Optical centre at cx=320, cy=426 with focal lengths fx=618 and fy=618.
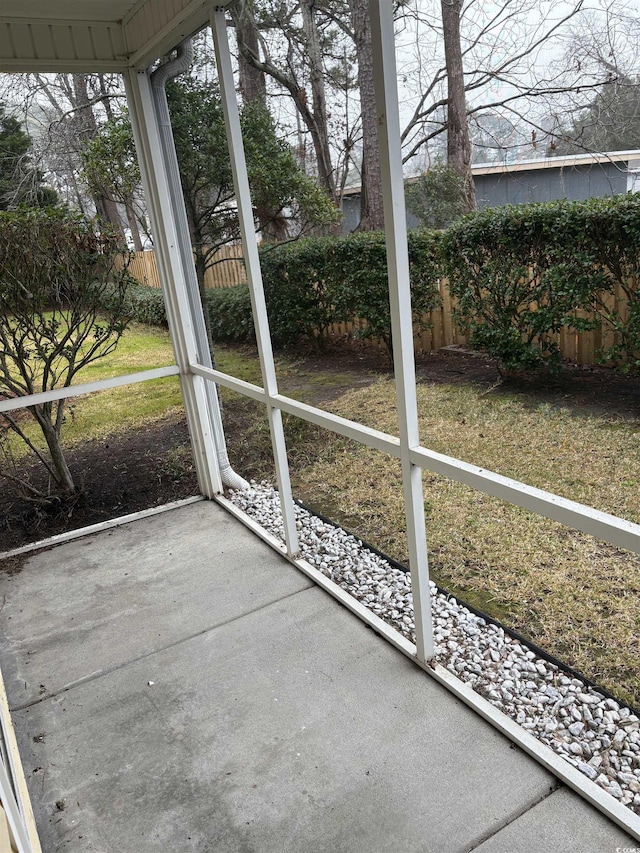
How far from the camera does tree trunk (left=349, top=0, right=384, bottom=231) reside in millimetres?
1880

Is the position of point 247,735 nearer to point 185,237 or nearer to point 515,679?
point 515,679

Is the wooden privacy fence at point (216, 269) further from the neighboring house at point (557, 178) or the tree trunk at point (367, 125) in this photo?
the neighboring house at point (557, 178)

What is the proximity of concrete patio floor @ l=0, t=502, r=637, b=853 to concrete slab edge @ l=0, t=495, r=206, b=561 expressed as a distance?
1.51 feet

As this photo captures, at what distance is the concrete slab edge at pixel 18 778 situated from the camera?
5.73ft

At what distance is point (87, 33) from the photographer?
10.6 ft

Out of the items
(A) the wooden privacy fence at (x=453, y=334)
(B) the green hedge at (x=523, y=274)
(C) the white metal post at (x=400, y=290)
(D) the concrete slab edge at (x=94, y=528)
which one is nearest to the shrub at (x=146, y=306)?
(A) the wooden privacy fence at (x=453, y=334)

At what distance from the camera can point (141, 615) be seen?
2.89m

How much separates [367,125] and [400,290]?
0.57 meters

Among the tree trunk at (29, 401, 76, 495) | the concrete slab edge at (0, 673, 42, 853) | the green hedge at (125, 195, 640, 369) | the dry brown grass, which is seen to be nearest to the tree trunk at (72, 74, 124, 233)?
the tree trunk at (29, 401, 76, 495)

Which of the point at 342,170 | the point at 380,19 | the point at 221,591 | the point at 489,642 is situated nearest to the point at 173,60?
the point at 342,170

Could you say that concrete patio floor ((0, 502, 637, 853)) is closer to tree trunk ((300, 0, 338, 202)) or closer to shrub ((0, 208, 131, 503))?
shrub ((0, 208, 131, 503))

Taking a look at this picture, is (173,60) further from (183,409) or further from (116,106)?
(183,409)

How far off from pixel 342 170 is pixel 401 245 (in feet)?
1.96

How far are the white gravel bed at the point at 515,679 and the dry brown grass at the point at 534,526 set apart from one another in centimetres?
8
